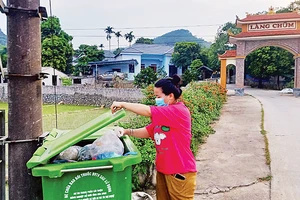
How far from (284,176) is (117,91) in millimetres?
17188

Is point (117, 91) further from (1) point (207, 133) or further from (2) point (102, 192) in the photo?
(2) point (102, 192)

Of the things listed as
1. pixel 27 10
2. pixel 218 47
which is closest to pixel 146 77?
pixel 218 47

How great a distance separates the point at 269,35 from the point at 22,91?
16.8 meters

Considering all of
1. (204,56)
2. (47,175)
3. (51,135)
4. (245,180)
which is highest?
(204,56)

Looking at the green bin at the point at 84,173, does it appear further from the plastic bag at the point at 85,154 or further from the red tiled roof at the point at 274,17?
the red tiled roof at the point at 274,17

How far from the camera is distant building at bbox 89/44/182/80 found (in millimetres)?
30312

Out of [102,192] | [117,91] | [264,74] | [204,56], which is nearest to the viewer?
[102,192]

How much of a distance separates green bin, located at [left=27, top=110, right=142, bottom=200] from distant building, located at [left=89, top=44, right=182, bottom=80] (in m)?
28.0

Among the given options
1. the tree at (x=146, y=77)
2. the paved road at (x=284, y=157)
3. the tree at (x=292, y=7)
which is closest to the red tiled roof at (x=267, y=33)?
the tree at (x=146, y=77)

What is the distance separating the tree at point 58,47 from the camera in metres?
26.4

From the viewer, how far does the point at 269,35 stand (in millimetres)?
16656

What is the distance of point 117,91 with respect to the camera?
2058 centimetres

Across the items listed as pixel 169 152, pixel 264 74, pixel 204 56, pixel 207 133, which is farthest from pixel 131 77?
pixel 169 152

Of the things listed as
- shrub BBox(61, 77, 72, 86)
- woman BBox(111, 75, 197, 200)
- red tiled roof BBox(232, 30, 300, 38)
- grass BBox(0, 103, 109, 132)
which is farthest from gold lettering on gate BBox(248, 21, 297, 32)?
woman BBox(111, 75, 197, 200)
